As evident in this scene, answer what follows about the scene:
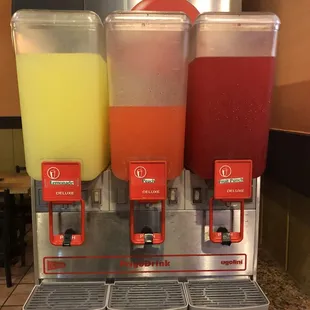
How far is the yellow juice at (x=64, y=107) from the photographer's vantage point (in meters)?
0.84

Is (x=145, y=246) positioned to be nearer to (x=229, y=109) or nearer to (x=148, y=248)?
(x=148, y=248)

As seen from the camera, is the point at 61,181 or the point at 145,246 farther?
the point at 145,246

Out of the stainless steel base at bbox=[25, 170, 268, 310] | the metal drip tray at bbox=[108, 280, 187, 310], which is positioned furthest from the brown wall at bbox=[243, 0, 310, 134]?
the metal drip tray at bbox=[108, 280, 187, 310]

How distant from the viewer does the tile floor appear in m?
1.48

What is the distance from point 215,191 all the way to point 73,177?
0.33 meters

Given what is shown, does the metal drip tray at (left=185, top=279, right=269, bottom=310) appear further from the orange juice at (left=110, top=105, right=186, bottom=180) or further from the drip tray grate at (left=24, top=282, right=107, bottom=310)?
the orange juice at (left=110, top=105, right=186, bottom=180)

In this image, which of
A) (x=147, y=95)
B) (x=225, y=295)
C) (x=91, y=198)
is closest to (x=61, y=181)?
(x=91, y=198)

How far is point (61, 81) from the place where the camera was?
0.85 metres

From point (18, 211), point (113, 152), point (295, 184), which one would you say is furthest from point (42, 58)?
point (18, 211)

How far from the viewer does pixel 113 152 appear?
893 millimetres

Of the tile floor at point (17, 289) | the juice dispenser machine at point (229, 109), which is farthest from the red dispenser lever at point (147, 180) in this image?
the tile floor at point (17, 289)

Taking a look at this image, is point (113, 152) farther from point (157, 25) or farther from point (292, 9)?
point (292, 9)

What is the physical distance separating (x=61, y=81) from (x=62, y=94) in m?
0.03

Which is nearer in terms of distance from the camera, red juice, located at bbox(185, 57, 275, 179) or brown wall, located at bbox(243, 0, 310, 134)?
red juice, located at bbox(185, 57, 275, 179)
